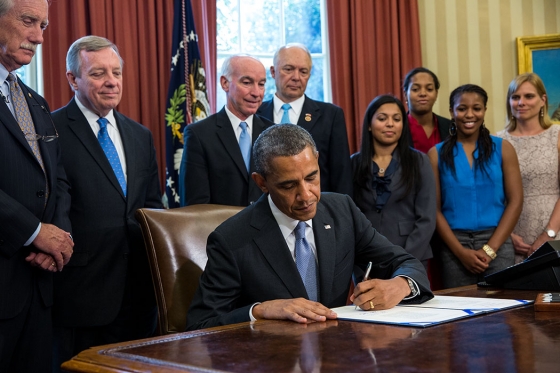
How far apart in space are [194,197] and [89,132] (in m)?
0.64

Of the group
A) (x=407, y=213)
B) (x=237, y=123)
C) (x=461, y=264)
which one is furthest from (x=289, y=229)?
(x=461, y=264)

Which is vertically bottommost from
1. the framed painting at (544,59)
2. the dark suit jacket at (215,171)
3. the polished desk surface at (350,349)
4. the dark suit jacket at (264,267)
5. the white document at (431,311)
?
the white document at (431,311)

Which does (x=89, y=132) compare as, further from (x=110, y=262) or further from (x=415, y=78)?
(x=415, y=78)

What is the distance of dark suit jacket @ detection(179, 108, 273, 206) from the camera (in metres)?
3.71

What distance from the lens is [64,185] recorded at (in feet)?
10.2

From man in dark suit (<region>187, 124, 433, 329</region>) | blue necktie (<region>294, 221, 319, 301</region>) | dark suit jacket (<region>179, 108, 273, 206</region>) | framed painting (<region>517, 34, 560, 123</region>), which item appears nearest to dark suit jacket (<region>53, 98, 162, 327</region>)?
dark suit jacket (<region>179, 108, 273, 206</region>)

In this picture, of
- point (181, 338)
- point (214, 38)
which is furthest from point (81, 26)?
point (181, 338)

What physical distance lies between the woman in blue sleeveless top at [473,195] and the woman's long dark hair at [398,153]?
0.99 feet

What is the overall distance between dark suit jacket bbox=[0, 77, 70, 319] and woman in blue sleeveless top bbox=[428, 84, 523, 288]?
2256 mm

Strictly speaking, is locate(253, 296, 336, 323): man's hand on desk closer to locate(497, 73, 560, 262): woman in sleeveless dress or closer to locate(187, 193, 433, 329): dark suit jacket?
locate(187, 193, 433, 329): dark suit jacket

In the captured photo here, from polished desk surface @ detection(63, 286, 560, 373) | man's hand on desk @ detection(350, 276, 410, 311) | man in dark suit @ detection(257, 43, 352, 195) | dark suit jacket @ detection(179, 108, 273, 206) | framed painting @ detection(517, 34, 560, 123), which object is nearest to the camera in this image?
polished desk surface @ detection(63, 286, 560, 373)

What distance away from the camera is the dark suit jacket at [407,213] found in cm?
400

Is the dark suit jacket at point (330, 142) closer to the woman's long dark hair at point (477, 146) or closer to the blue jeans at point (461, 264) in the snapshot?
the woman's long dark hair at point (477, 146)

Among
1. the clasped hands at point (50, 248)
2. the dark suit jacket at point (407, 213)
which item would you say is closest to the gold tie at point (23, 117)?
the clasped hands at point (50, 248)
